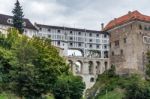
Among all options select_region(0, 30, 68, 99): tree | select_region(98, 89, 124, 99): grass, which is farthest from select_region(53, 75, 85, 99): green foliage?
select_region(98, 89, 124, 99): grass

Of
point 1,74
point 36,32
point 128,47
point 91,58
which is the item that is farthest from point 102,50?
point 1,74

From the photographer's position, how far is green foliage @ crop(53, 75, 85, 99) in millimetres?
77625

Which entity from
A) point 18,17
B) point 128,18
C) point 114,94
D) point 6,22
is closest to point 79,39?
point 128,18

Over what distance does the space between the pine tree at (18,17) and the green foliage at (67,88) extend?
2079 centimetres

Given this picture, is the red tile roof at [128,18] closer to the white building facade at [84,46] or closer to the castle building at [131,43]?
the castle building at [131,43]

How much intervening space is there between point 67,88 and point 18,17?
24.5 metres

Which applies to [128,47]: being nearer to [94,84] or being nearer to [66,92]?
[94,84]

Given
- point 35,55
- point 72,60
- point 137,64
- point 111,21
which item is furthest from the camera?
point 111,21

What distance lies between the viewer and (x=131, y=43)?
10531cm

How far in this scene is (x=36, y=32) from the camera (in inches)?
4247

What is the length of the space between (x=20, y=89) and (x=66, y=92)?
1361cm

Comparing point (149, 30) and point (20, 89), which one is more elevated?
point (149, 30)

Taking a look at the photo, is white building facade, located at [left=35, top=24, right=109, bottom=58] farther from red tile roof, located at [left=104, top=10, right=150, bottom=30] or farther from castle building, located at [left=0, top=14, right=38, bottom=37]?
red tile roof, located at [left=104, top=10, right=150, bottom=30]

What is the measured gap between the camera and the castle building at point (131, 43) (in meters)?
104
